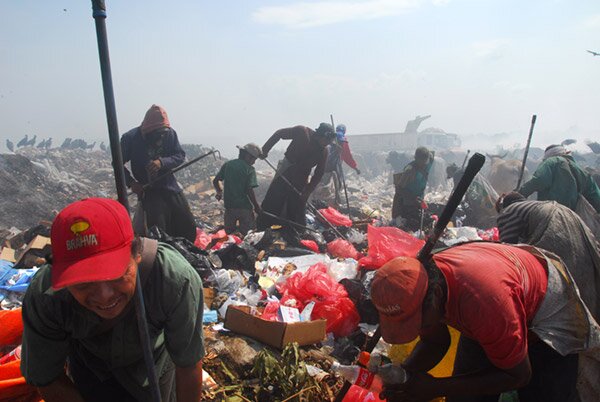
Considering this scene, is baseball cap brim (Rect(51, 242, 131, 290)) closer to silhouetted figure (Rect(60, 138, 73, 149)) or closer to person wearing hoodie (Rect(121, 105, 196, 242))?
person wearing hoodie (Rect(121, 105, 196, 242))

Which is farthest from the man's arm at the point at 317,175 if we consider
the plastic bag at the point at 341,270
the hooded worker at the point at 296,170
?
the plastic bag at the point at 341,270

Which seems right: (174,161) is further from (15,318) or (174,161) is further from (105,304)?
(105,304)

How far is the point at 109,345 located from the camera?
5.24 feet

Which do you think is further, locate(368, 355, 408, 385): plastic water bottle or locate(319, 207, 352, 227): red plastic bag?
locate(319, 207, 352, 227): red plastic bag

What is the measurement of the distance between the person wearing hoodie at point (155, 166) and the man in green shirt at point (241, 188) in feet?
5.21

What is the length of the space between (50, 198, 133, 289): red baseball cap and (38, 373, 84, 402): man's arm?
26.0 inches

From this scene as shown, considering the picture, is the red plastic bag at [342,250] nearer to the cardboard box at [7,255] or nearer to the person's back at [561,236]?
the person's back at [561,236]

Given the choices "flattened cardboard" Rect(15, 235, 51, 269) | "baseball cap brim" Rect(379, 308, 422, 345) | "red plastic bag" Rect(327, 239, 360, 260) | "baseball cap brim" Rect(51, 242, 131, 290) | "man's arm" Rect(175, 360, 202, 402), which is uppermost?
"baseball cap brim" Rect(51, 242, 131, 290)

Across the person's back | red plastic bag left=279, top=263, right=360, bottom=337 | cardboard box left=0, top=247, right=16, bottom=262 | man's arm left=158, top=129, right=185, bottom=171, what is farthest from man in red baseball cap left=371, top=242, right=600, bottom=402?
cardboard box left=0, top=247, right=16, bottom=262

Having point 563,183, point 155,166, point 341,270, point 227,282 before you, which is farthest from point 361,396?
point 563,183

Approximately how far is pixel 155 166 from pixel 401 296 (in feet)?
11.7

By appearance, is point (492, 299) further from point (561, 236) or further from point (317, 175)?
point (317, 175)

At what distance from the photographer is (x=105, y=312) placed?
1.37m

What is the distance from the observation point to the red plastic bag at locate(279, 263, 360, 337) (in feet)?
12.0
